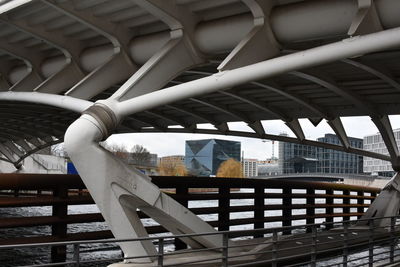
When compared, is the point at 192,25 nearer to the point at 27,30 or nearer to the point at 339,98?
the point at 27,30

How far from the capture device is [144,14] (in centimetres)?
997

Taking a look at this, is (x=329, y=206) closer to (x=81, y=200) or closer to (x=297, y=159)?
(x=81, y=200)

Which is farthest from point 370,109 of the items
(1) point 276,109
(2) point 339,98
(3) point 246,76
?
(3) point 246,76

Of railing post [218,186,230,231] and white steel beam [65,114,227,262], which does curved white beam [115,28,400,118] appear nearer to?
white steel beam [65,114,227,262]

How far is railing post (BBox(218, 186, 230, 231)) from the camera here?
13.7 m

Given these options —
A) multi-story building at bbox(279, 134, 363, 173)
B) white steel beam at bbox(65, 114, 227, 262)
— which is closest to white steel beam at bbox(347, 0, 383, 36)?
white steel beam at bbox(65, 114, 227, 262)

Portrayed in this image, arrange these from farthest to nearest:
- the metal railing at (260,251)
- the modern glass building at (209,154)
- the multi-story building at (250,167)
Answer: the multi-story building at (250,167), the modern glass building at (209,154), the metal railing at (260,251)

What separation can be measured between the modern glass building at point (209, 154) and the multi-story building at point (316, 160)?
48.3ft

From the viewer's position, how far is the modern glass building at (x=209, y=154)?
140 metres

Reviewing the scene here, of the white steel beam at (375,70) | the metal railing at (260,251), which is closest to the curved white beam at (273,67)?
the metal railing at (260,251)

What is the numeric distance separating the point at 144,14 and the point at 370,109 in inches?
381

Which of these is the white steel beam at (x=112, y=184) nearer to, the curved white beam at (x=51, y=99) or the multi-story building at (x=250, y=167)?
the curved white beam at (x=51, y=99)

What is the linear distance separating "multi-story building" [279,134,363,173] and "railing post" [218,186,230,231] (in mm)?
116219

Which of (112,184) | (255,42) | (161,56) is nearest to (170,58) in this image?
(161,56)
